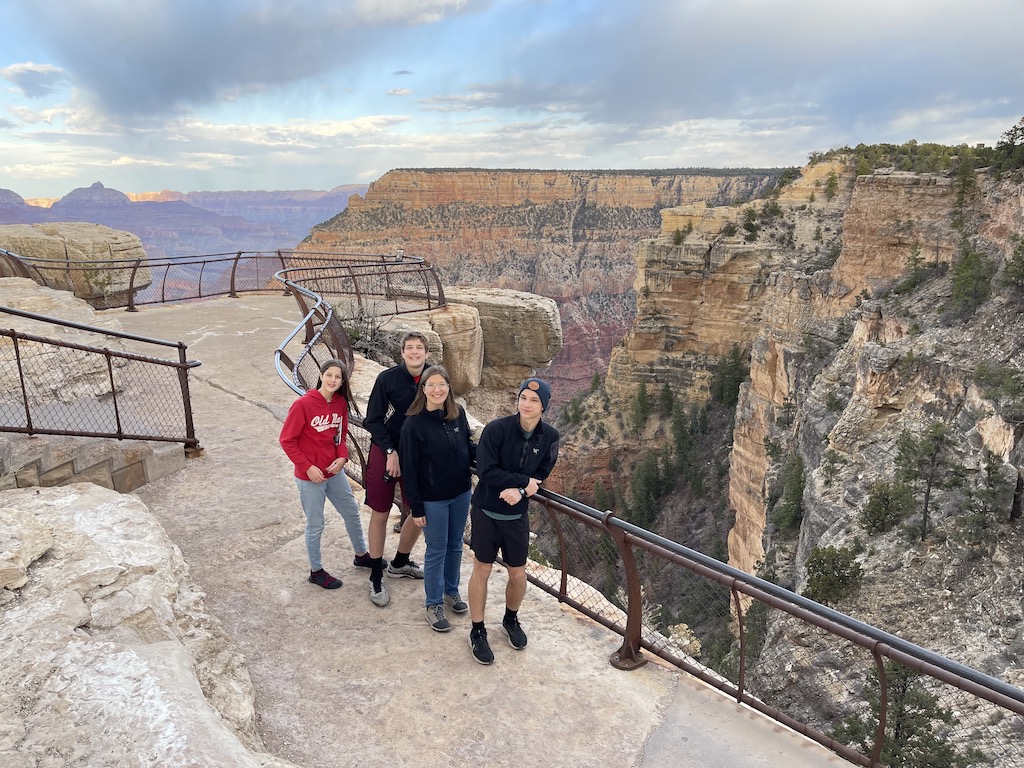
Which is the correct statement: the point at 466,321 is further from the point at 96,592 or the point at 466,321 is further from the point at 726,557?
the point at 726,557

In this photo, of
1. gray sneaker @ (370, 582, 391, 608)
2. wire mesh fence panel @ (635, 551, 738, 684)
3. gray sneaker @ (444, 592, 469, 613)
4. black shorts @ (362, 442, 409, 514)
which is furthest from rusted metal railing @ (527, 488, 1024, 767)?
gray sneaker @ (370, 582, 391, 608)

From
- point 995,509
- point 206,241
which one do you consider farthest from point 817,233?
point 206,241

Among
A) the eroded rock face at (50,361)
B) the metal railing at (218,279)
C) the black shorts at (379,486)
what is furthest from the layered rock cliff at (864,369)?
the eroded rock face at (50,361)

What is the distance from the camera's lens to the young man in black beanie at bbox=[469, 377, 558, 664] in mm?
3820

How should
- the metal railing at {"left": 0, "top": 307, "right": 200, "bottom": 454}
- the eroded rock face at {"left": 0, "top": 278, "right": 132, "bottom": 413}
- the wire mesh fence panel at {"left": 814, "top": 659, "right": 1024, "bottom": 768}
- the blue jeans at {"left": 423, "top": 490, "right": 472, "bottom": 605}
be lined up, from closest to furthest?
the blue jeans at {"left": 423, "top": 490, "right": 472, "bottom": 605} < the metal railing at {"left": 0, "top": 307, "right": 200, "bottom": 454} < the eroded rock face at {"left": 0, "top": 278, "right": 132, "bottom": 413} < the wire mesh fence panel at {"left": 814, "top": 659, "right": 1024, "bottom": 768}

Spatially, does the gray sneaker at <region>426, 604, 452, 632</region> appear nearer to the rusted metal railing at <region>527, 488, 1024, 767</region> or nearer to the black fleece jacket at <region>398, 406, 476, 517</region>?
the black fleece jacket at <region>398, 406, 476, 517</region>

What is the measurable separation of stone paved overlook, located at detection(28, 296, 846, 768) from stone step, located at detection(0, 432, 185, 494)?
0.58 m

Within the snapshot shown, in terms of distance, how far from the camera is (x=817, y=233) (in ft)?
107

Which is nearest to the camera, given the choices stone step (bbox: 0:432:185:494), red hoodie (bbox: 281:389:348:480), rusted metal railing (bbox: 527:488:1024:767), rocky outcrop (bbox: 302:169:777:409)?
rusted metal railing (bbox: 527:488:1024:767)

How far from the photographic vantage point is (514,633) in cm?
420

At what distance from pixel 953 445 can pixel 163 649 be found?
46.9 ft

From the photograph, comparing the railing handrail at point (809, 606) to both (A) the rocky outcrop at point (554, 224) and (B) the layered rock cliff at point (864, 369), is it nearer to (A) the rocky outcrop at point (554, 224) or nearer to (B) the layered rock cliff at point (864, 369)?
(B) the layered rock cliff at point (864, 369)

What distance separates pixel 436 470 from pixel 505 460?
0.43 metres

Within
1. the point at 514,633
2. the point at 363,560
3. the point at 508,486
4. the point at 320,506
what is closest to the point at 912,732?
the point at 514,633
